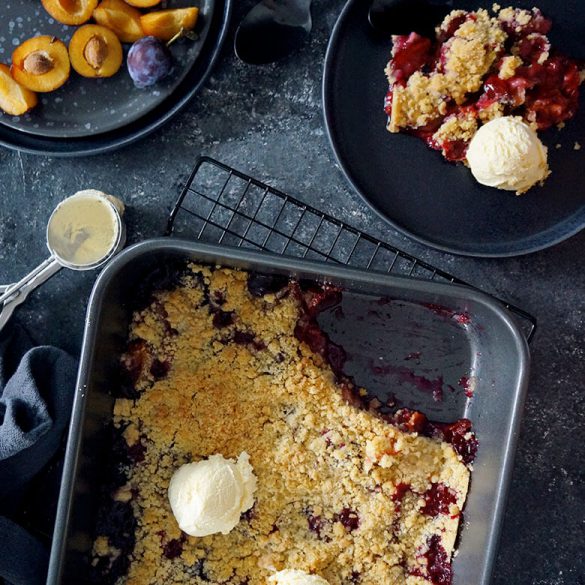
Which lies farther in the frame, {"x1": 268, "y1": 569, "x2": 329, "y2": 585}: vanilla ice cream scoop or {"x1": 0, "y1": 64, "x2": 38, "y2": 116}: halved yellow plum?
{"x1": 0, "y1": 64, "x2": 38, "y2": 116}: halved yellow plum

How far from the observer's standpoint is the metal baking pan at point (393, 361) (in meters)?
1.54

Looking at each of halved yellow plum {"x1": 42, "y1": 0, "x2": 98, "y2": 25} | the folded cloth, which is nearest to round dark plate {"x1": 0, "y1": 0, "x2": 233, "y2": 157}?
halved yellow plum {"x1": 42, "y1": 0, "x2": 98, "y2": 25}

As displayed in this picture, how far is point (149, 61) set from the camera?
1730 mm

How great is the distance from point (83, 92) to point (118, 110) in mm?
95

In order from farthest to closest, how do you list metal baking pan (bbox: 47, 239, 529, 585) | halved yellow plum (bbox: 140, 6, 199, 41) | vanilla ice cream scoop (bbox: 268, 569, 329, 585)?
halved yellow plum (bbox: 140, 6, 199, 41), vanilla ice cream scoop (bbox: 268, 569, 329, 585), metal baking pan (bbox: 47, 239, 529, 585)

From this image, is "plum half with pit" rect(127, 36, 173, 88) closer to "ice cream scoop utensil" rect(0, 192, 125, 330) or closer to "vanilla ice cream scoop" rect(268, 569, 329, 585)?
"ice cream scoop utensil" rect(0, 192, 125, 330)

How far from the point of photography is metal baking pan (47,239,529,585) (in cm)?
154

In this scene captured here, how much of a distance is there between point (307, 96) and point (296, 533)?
3.17ft

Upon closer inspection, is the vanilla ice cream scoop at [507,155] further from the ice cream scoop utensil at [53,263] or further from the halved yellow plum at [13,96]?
the halved yellow plum at [13,96]

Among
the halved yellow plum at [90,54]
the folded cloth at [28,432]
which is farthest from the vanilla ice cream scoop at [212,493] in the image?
the halved yellow plum at [90,54]

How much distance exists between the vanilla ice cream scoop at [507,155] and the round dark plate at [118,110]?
2.00ft

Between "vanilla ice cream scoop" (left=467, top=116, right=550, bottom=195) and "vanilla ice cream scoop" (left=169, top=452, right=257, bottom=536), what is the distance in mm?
785

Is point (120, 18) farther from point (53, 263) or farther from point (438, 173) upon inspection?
point (438, 173)

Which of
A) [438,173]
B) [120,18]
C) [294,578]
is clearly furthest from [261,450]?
[120,18]
